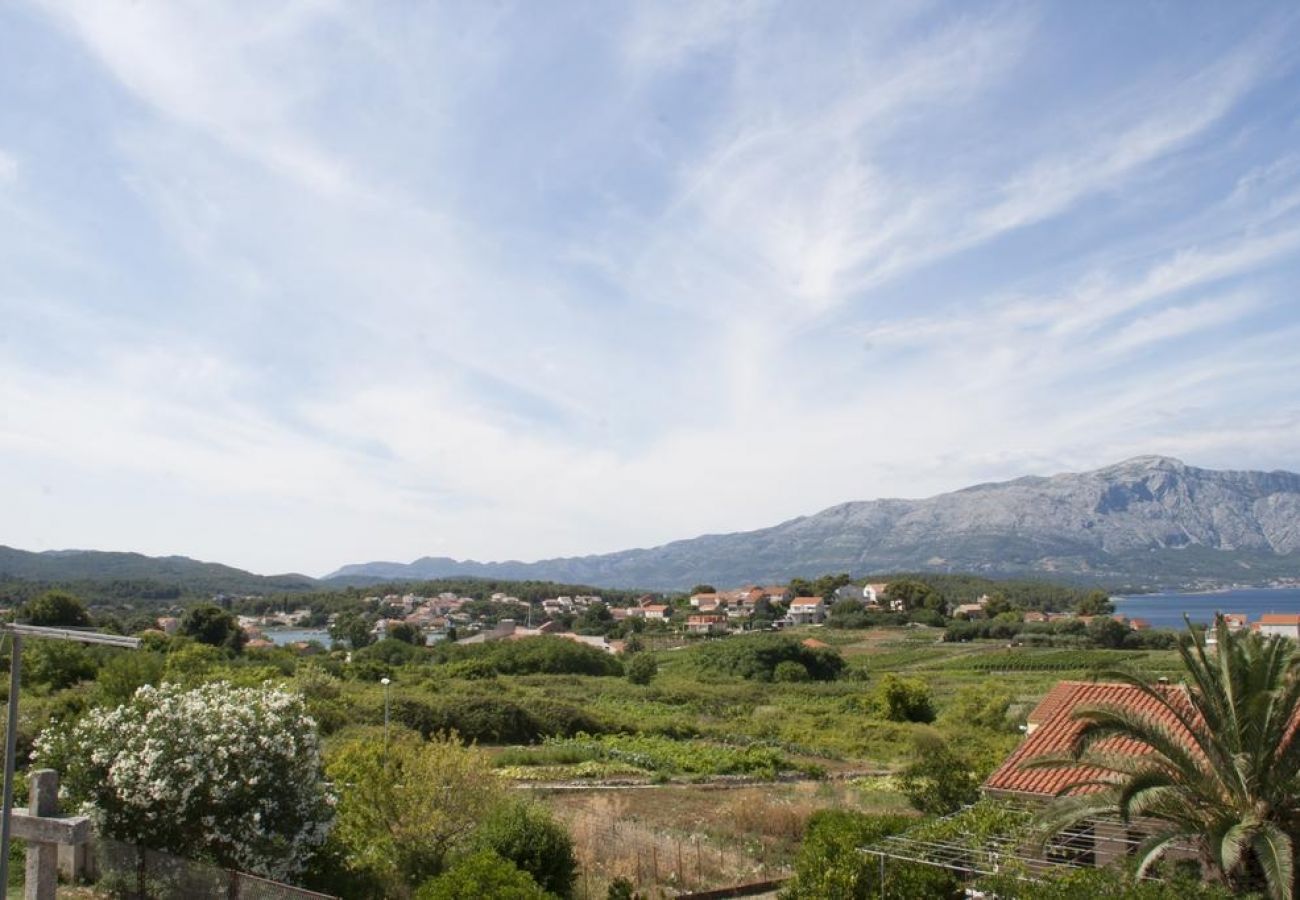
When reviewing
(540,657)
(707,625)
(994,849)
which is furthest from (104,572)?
(994,849)

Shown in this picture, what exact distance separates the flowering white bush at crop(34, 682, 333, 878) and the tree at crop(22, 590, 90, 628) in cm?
4887

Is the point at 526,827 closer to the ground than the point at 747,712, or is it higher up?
Answer: higher up

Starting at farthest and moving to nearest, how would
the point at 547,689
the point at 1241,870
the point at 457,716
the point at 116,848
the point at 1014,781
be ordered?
the point at 547,689 < the point at 457,716 < the point at 1014,781 < the point at 116,848 < the point at 1241,870

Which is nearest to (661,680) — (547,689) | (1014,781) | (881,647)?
(547,689)

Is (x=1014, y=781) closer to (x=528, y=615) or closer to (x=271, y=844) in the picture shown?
(x=271, y=844)

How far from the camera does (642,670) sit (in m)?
59.4

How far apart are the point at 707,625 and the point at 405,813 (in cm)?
10015

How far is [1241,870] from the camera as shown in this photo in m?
10.9

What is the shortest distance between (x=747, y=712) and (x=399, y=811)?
36.6 m

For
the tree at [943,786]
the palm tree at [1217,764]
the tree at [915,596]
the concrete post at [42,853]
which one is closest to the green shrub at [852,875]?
the palm tree at [1217,764]

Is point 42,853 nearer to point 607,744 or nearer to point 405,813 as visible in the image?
point 405,813

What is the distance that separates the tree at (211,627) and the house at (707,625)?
55481 mm

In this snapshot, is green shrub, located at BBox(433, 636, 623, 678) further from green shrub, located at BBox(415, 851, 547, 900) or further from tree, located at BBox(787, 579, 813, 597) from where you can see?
tree, located at BBox(787, 579, 813, 597)

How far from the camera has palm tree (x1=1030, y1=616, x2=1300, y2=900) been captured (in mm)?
10891
